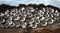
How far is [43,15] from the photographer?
3.67ft

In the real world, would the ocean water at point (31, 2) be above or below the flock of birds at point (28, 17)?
above

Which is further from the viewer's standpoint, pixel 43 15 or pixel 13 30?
pixel 43 15

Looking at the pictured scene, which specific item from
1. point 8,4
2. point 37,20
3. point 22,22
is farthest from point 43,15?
point 8,4

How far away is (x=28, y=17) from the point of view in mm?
1091

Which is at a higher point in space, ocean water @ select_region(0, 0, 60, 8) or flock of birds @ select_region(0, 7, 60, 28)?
ocean water @ select_region(0, 0, 60, 8)

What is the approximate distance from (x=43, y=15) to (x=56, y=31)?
0.16m

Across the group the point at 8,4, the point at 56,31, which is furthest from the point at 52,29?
the point at 8,4

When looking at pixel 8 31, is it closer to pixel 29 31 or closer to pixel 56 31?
pixel 29 31

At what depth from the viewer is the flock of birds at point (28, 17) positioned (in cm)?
104

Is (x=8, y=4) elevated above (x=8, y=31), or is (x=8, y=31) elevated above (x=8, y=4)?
(x=8, y=4)

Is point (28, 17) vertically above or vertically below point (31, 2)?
below

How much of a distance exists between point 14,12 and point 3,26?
147mm

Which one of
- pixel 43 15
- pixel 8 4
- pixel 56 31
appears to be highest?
pixel 8 4

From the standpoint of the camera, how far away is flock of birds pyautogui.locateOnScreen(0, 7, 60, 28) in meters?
1.04
